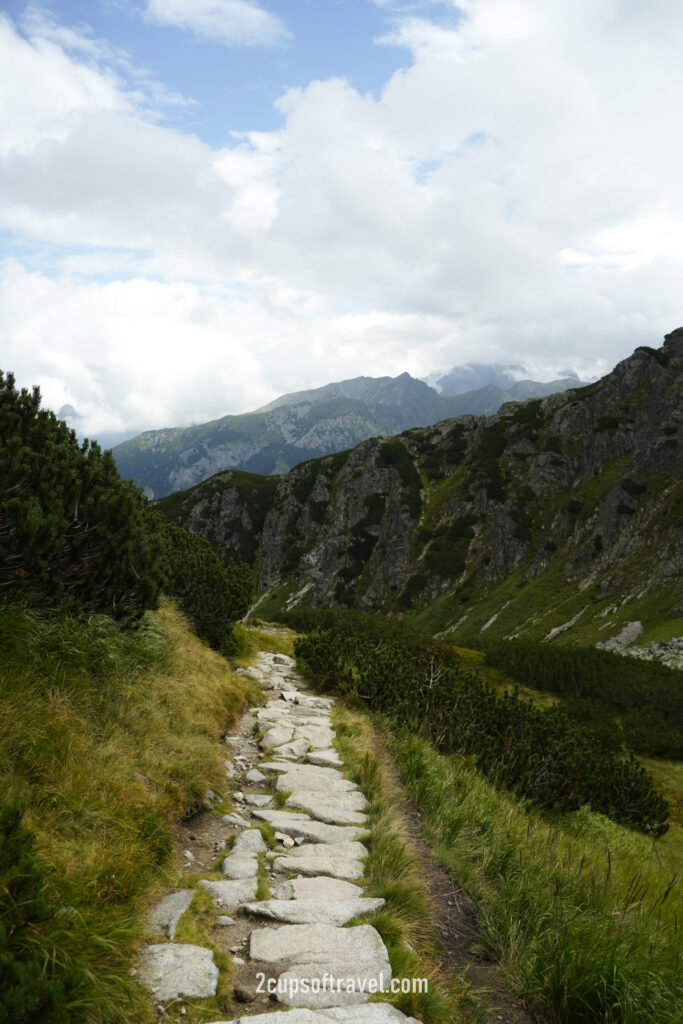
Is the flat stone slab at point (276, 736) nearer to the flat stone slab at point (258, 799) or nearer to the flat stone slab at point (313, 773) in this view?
the flat stone slab at point (313, 773)

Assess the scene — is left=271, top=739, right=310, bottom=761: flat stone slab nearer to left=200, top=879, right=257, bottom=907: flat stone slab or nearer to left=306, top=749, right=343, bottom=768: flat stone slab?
left=306, top=749, right=343, bottom=768: flat stone slab

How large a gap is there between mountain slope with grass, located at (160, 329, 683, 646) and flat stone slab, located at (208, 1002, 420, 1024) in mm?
63317

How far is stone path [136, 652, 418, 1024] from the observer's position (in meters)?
3.55

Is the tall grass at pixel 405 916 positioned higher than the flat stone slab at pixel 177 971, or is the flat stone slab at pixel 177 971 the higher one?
the flat stone slab at pixel 177 971

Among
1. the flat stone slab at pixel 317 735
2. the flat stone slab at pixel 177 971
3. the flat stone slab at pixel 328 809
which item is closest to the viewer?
the flat stone slab at pixel 177 971

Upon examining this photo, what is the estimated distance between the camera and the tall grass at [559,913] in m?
3.69

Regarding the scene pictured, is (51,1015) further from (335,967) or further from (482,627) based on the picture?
(482,627)

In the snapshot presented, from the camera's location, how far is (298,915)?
14.9 feet

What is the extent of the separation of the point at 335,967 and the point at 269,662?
12.2 metres

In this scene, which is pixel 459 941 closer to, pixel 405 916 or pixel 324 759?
pixel 405 916

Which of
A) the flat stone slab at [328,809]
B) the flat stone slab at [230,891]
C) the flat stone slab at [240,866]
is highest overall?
the flat stone slab at [230,891]

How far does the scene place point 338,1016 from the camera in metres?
3.40

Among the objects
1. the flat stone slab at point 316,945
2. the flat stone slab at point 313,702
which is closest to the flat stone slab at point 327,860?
the flat stone slab at point 316,945

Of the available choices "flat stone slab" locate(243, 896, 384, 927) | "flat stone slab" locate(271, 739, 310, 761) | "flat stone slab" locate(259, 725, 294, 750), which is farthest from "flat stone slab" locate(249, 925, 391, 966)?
"flat stone slab" locate(259, 725, 294, 750)
